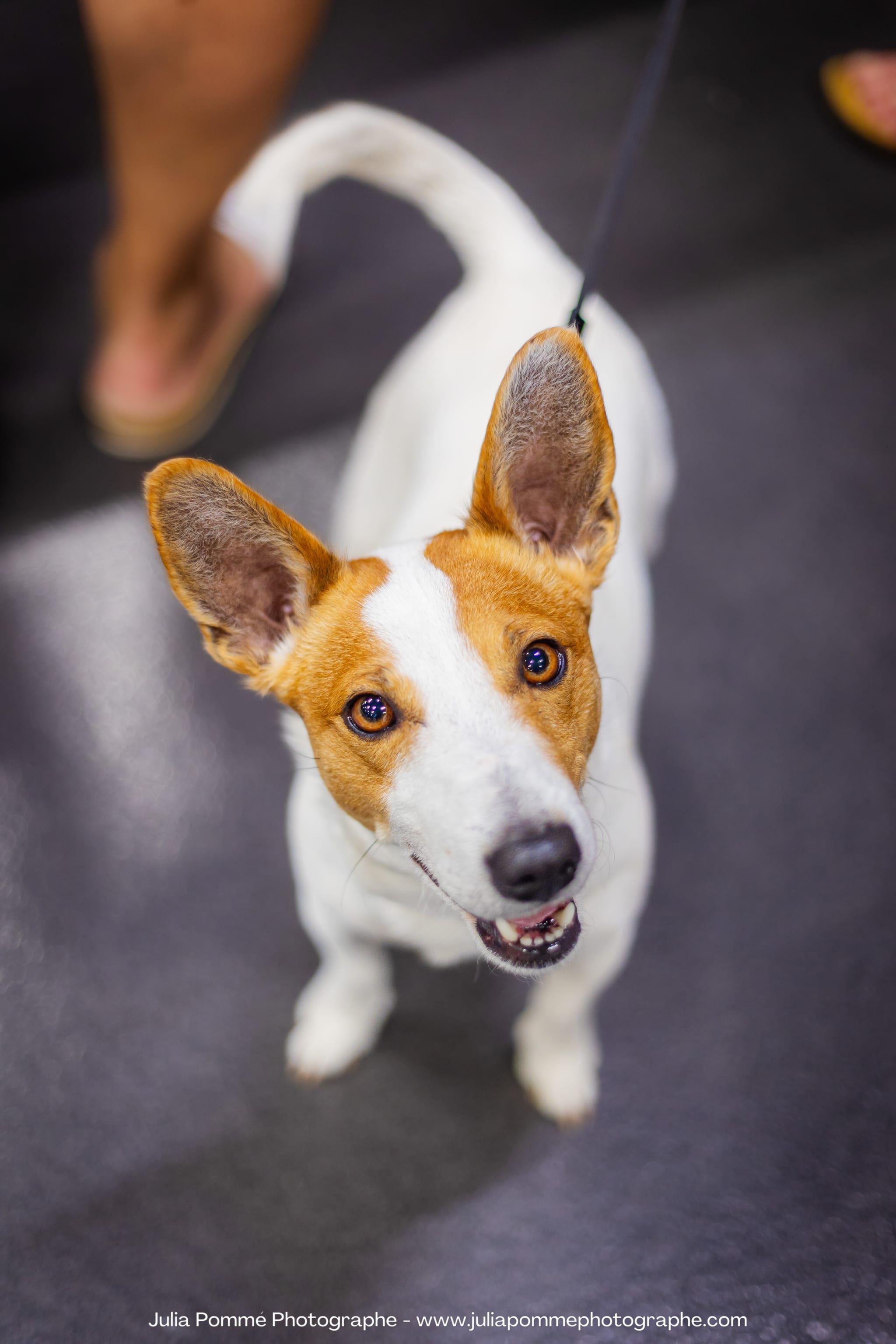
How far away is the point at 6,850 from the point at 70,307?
5.10ft

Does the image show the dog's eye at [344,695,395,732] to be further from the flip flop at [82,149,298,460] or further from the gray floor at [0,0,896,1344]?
the flip flop at [82,149,298,460]

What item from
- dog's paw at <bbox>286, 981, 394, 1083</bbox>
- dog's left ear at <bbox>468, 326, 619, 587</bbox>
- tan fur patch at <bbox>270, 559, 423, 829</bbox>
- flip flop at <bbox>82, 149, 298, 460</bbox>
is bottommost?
dog's paw at <bbox>286, 981, 394, 1083</bbox>

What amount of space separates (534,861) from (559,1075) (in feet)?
3.14

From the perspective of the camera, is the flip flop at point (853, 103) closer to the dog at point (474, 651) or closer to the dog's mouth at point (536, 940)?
the dog at point (474, 651)

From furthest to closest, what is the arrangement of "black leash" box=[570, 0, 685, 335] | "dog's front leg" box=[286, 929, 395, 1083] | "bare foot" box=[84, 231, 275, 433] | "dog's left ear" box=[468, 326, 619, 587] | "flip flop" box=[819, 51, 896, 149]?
"flip flop" box=[819, 51, 896, 149] → "bare foot" box=[84, 231, 275, 433] → "dog's front leg" box=[286, 929, 395, 1083] → "black leash" box=[570, 0, 685, 335] → "dog's left ear" box=[468, 326, 619, 587]

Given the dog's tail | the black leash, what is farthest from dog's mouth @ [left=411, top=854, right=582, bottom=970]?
the dog's tail

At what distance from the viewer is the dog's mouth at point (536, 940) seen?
127 centimetres

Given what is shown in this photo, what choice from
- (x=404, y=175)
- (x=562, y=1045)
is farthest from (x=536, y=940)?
(x=404, y=175)

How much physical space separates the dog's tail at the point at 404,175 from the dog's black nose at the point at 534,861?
123cm

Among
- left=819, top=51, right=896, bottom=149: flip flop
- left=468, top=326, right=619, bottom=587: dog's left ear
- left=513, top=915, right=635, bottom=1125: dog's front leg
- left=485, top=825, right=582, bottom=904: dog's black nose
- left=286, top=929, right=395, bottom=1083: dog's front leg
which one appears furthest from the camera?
left=819, top=51, right=896, bottom=149: flip flop

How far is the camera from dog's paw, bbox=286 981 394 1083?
1837mm

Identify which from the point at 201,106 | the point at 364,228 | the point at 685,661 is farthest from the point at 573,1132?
the point at 364,228

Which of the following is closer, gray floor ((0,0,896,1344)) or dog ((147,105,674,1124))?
dog ((147,105,674,1124))

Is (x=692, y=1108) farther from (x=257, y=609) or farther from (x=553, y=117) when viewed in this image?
(x=553, y=117)
